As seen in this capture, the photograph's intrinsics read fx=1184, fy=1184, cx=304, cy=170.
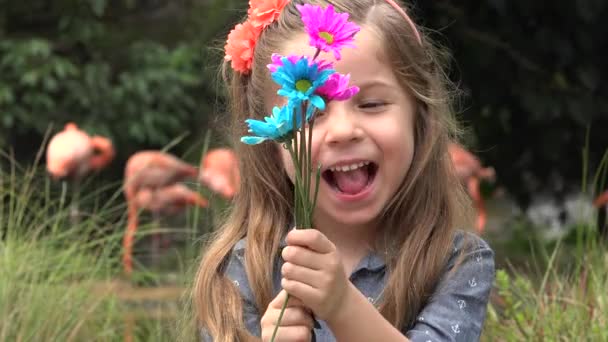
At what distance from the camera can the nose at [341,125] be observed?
1906mm

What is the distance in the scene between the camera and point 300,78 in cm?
147

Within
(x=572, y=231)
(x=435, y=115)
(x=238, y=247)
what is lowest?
(x=572, y=231)

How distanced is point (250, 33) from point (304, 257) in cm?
63

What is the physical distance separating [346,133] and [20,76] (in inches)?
162

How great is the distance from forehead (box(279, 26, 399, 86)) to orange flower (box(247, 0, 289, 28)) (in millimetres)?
54

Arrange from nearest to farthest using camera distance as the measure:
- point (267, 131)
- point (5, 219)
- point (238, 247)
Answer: point (267, 131) → point (238, 247) → point (5, 219)

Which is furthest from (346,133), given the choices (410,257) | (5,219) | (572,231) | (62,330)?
(572,231)

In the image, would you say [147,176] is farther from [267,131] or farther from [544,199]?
[267,131]

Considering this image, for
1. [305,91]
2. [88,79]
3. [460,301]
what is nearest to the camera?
[305,91]

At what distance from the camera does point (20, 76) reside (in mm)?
5746

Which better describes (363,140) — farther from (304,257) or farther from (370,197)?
(304,257)

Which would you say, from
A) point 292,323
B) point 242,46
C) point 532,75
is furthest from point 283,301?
point 532,75

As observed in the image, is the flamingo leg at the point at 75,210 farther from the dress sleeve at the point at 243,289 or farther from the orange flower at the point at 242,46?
the orange flower at the point at 242,46

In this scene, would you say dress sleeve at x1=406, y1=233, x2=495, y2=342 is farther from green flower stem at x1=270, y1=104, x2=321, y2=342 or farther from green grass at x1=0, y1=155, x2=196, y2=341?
green grass at x1=0, y1=155, x2=196, y2=341
